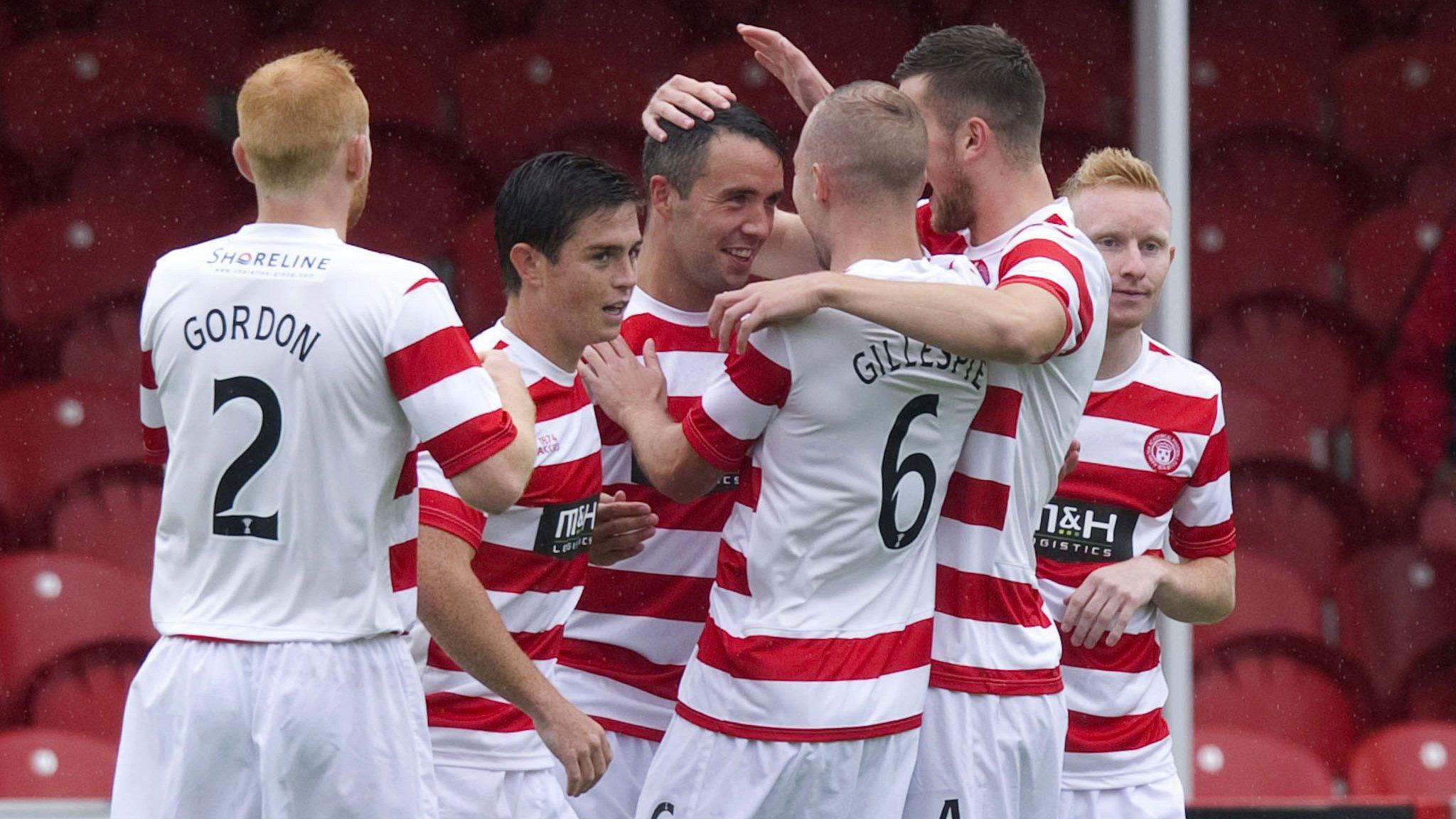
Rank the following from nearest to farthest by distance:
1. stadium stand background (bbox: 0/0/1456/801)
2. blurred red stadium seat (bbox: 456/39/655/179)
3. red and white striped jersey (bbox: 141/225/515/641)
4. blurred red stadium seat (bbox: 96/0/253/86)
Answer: red and white striped jersey (bbox: 141/225/515/641) → stadium stand background (bbox: 0/0/1456/801) → blurred red stadium seat (bbox: 456/39/655/179) → blurred red stadium seat (bbox: 96/0/253/86)

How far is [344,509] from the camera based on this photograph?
90.8 inches

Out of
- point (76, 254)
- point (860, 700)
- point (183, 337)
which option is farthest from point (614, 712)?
point (76, 254)

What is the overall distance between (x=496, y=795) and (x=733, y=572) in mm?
488

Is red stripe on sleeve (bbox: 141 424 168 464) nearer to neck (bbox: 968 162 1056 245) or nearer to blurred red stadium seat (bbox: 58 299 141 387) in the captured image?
neck (bbox: 968 162 1056 245)

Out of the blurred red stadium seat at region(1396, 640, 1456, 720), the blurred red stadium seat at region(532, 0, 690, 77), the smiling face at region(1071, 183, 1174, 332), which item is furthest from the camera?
the blurred red stadium seat at region(532, 0, 690, 77)

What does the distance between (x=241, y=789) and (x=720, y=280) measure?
3.75 feet

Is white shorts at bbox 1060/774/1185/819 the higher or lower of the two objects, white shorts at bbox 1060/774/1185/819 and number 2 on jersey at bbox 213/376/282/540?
the lower

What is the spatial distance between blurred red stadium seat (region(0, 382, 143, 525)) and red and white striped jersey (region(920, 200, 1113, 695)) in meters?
2.89

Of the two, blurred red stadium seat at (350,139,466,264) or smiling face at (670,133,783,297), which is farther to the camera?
blurred red stadium seat at (350,139,466,264)

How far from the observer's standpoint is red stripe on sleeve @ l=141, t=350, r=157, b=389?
2396 mm

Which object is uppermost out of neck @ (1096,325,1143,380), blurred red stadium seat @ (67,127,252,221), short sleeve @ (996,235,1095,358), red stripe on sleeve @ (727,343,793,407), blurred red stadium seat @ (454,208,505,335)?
blurred red stadium seat @ (67,127,252,221)

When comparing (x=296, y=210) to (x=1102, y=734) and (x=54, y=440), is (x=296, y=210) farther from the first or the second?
(x=54, y=440)

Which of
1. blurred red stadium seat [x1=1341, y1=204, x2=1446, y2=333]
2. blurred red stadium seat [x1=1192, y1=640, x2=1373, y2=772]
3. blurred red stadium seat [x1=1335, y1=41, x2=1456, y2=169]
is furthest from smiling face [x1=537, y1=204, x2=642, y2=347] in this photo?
blurred red stadium seat [x1=1335, y1=41, x2=1456, y2=169]

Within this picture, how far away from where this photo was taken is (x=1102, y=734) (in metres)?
3.06
